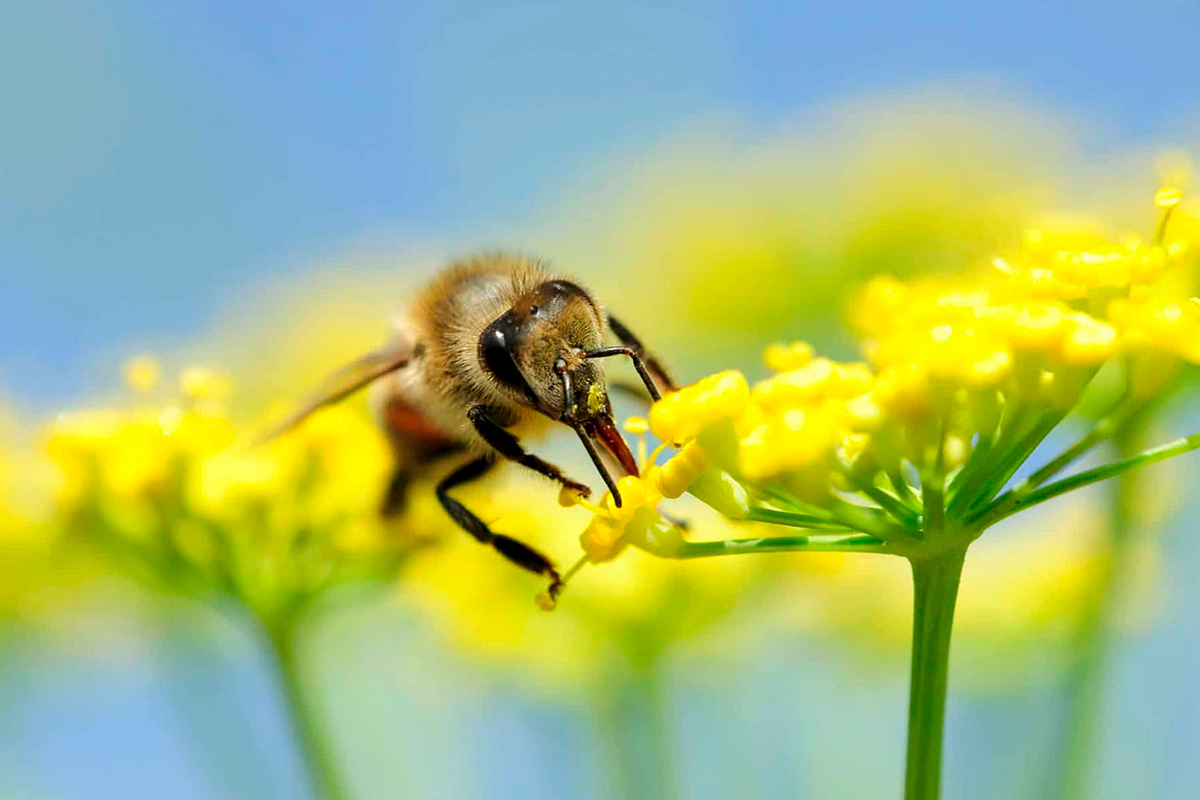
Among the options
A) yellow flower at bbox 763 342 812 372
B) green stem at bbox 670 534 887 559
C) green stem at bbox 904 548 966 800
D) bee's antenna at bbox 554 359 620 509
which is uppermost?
bee's antenna at bbox 554 359 620 509

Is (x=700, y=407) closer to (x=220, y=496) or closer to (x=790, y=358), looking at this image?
(x=790, y=358)

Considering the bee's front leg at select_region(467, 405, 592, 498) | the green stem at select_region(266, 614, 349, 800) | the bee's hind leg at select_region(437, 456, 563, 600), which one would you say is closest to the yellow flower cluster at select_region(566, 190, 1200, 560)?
the bee's front leg at select_region(467, 405, 592, 498)

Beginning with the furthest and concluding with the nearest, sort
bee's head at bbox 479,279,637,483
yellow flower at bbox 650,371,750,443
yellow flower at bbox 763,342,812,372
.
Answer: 1. bee's head at bbox 479,279,637,483
2. yellow flower at bbox 763,342,812,372
3. yellow flower at bbox 650,371,750,443

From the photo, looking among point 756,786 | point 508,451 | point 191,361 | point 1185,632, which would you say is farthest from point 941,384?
point 191,361

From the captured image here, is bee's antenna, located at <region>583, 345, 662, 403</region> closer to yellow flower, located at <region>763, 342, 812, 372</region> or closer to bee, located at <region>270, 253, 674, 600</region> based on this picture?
bee, located at <region>270, 253, 674, 600</region>

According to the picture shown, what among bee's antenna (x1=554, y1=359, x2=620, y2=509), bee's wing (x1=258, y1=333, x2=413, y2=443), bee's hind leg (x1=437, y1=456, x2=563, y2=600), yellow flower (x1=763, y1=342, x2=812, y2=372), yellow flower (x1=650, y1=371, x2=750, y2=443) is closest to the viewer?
yellow flower (x1=650, y1=371, x2=750, y2=443)

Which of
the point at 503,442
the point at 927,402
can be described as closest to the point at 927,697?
the point at 927,402

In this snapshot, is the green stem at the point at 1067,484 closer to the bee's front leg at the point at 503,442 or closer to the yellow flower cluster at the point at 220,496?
the bee's front leg at the point at 503,442
